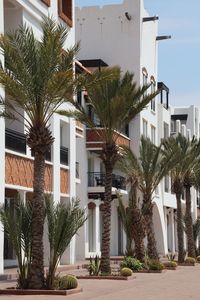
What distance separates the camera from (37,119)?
70.9ft

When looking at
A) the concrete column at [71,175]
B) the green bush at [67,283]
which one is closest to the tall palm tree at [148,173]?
the concrete column at [71,175]

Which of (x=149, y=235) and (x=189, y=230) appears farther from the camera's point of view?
(x=189, y=230)

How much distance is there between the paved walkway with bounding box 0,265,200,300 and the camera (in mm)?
19906

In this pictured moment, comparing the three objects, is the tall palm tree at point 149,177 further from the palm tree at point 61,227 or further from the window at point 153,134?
the window at point 153,134

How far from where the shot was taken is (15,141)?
96.0 feet

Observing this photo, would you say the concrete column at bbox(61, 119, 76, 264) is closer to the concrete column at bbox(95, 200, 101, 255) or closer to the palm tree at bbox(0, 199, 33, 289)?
the concrete column at bbox(95, 200, 101, 255)

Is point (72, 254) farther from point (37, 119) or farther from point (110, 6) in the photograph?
point (110, 6)

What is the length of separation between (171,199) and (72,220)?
148 feet

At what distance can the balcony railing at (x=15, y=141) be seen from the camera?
2858 cm

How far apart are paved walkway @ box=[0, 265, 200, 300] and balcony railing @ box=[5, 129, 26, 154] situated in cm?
635

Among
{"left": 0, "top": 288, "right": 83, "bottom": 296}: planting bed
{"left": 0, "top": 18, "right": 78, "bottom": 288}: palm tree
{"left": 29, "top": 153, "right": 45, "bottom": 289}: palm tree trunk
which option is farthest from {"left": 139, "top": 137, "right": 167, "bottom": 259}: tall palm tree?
{"left": 0, "top": 288, "right": 83, "bottom": 296}: planting bed

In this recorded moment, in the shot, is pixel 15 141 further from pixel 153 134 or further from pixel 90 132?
pixel 153 134

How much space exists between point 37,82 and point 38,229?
4.40 meters

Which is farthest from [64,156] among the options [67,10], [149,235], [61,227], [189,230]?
[61,227]
